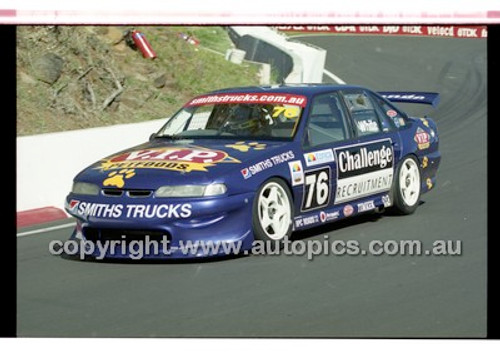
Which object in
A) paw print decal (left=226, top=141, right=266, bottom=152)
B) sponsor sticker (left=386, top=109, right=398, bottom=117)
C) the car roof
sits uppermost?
the car roof

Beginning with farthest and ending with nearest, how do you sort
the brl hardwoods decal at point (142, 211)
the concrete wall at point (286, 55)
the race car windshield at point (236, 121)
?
the concrete wall at point (286, 55)
the race car windshield at point (236, 121)
the brl hardwoods decal at point (142, 211)

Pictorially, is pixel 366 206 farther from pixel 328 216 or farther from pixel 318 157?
pixel 318 157

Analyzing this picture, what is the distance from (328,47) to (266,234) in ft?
56.6

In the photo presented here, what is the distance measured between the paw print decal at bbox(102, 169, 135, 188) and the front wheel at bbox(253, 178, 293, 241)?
40.1 inches

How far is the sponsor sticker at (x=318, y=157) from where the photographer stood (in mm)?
9211

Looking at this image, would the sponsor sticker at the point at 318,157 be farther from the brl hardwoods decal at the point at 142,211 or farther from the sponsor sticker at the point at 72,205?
the sponsor sticker at the point at 72,205

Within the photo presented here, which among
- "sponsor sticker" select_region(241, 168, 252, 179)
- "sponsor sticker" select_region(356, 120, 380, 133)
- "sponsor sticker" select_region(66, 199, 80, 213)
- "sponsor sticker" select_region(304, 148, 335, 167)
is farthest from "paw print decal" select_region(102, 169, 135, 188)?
"sponsor sticker" select_region(356, 120, 380, 133)

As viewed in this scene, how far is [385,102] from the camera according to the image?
1081 cm

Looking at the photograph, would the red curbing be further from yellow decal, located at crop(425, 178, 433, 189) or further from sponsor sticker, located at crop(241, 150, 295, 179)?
yellow decal, located at crop(425, 178, 433, 189)

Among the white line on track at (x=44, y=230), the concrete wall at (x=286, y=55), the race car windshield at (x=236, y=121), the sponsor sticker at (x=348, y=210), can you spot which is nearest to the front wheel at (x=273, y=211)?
the race car windshield at (x=236, y=121)

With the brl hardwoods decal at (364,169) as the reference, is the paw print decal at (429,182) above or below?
below

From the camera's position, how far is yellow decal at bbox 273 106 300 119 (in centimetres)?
952

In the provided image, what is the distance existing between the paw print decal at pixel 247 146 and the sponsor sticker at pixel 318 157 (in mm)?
401
